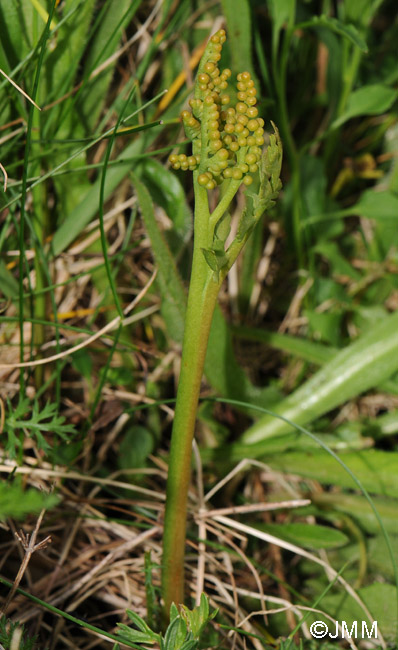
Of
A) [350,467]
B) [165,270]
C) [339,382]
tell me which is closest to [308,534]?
[350,467]

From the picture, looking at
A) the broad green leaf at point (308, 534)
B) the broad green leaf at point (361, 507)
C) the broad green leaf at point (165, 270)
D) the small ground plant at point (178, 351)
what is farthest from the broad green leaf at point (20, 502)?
the broad green leaf at point (361, 507)

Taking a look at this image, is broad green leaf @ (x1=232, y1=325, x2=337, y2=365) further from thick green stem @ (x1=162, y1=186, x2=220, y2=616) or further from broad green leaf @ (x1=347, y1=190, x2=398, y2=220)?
thick green stem @ (x1=162, y1=186, x2=220, y2=616)

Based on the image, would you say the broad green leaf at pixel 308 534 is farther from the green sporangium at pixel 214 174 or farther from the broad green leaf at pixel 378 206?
the broad green leaf at pixel 378 206

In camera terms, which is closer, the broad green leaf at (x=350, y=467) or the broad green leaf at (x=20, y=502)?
the broad green leaf at (x=20, y=502)

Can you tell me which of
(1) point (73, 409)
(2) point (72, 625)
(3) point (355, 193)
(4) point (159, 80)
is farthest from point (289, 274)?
(2) point (72, 625)

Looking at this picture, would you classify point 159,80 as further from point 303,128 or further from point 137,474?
point 137,474

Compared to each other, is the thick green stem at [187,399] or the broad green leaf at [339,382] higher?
the thick green stem at [187,399]
